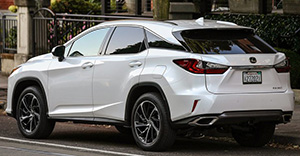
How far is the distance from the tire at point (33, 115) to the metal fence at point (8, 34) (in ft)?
36.0

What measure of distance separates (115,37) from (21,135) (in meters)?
2.35

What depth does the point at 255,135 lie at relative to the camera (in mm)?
10141

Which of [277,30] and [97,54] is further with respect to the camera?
[277,30]

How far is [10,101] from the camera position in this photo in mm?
11625

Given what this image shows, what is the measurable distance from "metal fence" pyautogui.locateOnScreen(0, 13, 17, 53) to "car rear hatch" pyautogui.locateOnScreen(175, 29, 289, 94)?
13.4 m

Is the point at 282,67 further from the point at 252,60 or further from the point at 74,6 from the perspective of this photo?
the point at 74,6

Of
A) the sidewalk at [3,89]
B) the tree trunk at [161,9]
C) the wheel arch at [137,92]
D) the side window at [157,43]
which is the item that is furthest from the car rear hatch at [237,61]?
the sidewalk at [3,89]

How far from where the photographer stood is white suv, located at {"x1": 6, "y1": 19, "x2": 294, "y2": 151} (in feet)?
29.6

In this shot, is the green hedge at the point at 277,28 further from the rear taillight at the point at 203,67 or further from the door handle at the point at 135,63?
the rear taillight at the point at 203,67

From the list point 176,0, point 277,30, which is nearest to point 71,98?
point 277,30

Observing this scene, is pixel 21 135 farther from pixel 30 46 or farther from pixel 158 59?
pixel 30 46

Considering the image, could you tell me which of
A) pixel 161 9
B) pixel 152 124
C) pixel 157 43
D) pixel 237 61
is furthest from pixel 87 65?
pixel 161 9

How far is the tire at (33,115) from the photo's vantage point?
36.1ft

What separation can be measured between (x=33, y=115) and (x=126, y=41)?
199 centimetres
